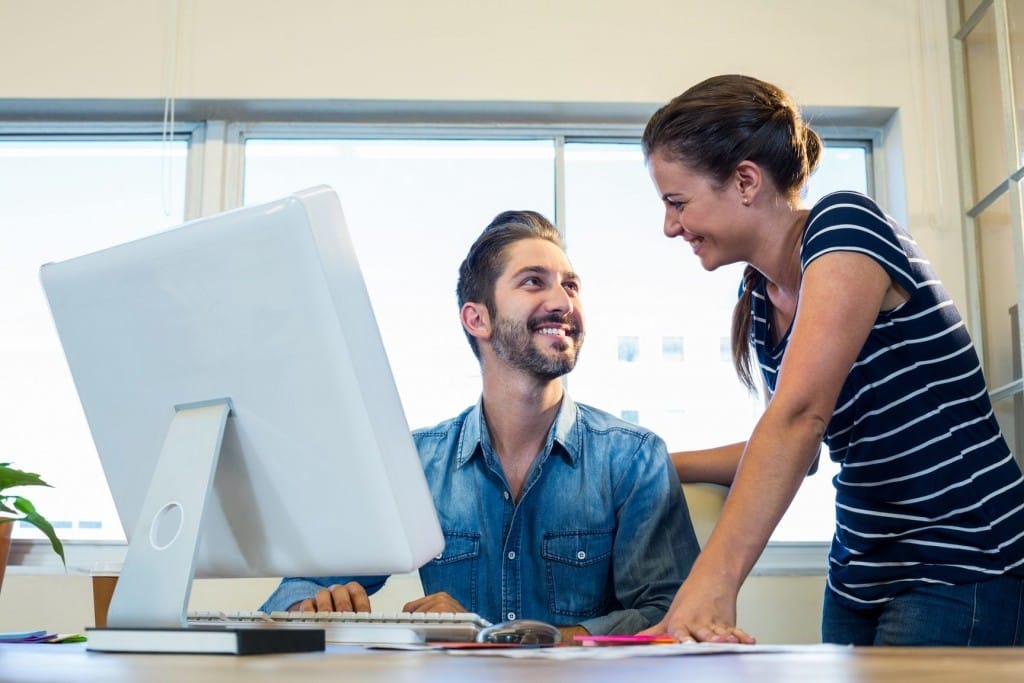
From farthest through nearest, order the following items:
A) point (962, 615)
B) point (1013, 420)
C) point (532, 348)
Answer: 1. point (1013, 420)
2. point (532, 348)
3. point (962, 615)

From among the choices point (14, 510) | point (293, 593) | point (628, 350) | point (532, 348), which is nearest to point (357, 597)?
point (293, 593)

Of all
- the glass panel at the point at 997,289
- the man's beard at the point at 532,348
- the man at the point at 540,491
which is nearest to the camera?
the man at the point at 540,491

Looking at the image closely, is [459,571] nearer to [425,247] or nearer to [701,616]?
[701,616]

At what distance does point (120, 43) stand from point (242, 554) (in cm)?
228

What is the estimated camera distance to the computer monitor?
0.96 meters

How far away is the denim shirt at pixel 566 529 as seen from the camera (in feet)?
5.76

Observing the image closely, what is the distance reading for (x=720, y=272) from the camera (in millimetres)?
2971

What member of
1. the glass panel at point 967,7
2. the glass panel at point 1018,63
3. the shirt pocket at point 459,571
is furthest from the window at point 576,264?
the shirt pocket at point 459,571

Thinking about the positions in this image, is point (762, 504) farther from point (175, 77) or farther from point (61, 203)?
point (61, 203)

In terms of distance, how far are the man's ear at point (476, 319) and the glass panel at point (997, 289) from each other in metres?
1.32

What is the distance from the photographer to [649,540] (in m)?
1.75

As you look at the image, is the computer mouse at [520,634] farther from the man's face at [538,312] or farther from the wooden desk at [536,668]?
the man's face at [538,312]

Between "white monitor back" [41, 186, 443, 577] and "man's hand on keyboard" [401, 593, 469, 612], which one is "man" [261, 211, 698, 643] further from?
"white monitor back" [41, 186, 443, 577]

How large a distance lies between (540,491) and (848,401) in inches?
23.9
